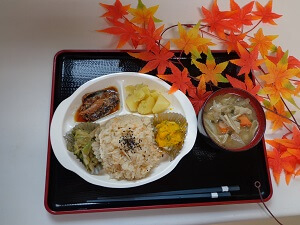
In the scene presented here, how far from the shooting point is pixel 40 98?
1914mm

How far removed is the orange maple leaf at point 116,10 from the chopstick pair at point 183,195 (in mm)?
1069

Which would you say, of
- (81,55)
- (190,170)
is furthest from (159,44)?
(190,170)

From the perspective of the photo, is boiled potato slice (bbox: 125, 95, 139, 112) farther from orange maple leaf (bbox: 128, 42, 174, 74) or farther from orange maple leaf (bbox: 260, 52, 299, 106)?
orange maple leaf (bbox: 260, 52, 299, 106)

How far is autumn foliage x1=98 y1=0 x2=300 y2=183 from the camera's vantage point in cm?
196

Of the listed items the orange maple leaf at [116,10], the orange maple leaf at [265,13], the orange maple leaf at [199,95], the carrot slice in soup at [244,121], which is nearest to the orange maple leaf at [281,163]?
the carrot slice in soup at [244,121]

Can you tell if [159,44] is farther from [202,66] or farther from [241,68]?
[241,68]

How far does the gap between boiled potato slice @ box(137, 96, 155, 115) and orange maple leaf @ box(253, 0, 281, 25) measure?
92cm

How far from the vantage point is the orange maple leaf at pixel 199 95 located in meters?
1.95

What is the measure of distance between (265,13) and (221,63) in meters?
0.51

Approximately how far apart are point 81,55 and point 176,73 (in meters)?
0.57

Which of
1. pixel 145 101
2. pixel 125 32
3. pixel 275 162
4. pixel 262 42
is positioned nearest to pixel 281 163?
pixel 275 162

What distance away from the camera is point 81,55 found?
77.4 inches

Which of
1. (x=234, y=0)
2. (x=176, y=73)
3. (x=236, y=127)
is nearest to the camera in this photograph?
(x=236, y=127)

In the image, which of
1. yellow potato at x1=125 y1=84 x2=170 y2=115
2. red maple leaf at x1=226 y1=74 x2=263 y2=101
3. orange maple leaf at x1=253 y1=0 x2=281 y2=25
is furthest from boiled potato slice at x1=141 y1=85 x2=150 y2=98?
orange maple leaf at x1=253 y1=0 x2=281 y2=25
